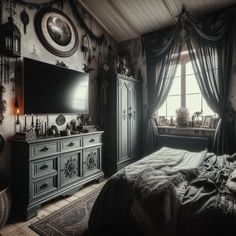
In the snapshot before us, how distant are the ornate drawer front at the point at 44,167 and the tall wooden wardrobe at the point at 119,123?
50.9 inches

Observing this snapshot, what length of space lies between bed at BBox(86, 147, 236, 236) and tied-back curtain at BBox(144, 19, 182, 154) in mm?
1952

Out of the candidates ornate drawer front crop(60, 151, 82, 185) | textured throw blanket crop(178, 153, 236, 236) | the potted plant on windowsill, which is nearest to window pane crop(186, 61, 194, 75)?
the potted plant on windowsill

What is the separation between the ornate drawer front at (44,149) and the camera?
236cm

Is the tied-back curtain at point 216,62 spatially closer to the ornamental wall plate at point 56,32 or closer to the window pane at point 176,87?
the window pane at point 176,87

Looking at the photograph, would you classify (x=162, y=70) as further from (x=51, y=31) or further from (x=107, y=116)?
(x=51, y=31)

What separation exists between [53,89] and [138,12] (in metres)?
2.14

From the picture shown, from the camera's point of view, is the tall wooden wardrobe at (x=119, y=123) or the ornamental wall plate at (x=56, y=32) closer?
the ornamental wall plate at (x=56, y=32)

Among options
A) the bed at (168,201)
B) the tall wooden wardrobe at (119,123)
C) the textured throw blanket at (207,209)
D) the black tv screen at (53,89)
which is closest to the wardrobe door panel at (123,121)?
the tall wooden wardrobe at (119,123)

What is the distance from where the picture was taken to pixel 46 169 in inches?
99.0

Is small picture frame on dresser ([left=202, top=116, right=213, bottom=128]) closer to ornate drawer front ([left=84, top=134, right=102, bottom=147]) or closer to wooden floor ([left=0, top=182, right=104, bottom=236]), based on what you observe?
ornate drawer front ([left=84, top=134, right=102, bottom=147])

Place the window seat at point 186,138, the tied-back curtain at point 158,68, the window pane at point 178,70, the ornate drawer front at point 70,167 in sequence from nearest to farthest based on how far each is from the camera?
the ornate drawer front at point 70,167 < the window seat at point 186,138 < the tied-back curtain at point 158,68 < the window pane at point 178,70

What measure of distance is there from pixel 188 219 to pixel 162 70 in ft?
10.1

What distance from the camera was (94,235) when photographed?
1907 mm

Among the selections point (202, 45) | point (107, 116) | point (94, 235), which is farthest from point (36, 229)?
point (202, 45)
